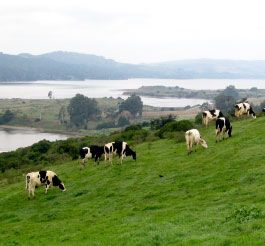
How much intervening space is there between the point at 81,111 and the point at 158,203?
15973 centimetres

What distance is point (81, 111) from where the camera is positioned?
17525 centimetres

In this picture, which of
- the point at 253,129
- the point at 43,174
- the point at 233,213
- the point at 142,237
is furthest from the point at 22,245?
the point at 253,129

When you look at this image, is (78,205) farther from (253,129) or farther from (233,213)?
(253,129)

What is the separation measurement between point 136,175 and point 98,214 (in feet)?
23.1

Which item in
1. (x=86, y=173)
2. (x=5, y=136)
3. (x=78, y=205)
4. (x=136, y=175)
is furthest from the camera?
(x=5, y=136)

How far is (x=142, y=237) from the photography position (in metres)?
12.2

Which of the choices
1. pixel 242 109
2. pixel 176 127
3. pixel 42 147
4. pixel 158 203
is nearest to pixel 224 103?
pixel 42 147

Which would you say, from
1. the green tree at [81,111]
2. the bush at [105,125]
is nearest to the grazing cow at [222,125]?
the bush at [105,125]

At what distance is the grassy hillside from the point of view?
12.2 metres

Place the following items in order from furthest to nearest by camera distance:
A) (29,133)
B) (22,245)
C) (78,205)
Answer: (29,133) → (78,205) → (22,245)

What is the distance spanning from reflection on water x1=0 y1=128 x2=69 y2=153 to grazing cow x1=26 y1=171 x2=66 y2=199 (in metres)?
85.5

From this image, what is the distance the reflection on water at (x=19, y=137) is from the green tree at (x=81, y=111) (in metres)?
21.9

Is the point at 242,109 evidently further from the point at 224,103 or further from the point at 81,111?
the point at 81,111

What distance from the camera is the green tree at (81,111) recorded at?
568 feet
